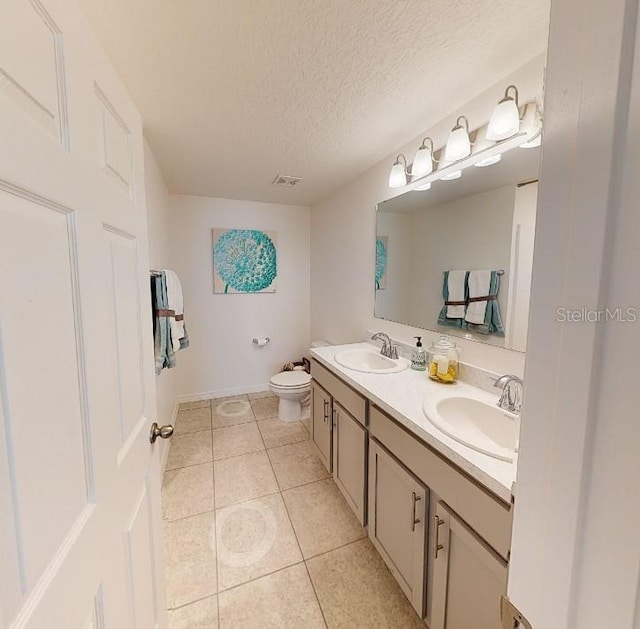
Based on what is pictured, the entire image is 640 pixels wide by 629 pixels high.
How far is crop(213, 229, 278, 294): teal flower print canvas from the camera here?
3.20 metres

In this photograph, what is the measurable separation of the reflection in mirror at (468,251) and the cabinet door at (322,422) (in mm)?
737

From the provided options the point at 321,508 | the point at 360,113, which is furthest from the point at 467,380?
the point at 360,113

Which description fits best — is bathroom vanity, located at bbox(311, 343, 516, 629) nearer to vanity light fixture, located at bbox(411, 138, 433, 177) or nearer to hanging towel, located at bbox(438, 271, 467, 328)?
hanging towel, located at bbox(438, 271, 467, 328)

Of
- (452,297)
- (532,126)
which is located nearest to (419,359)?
(452,297)

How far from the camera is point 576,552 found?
34 centimetres

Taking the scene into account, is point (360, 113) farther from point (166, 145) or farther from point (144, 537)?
→ point (144, 537)

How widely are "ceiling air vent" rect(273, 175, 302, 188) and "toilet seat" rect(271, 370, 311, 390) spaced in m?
1.80

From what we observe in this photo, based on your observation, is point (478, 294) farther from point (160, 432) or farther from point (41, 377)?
point (41, 377)

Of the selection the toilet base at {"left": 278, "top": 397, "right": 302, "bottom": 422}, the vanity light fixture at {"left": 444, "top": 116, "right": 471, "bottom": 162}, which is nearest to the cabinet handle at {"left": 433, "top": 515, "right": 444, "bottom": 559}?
the vanity light fixture at {"left": 444, "top": 116, "right": 471, "bottom": 162}

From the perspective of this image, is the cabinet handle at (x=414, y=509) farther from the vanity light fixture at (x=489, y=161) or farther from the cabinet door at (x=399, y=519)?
the vanity light fixture at (x=489, y=161)

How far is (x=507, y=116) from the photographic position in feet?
4.04

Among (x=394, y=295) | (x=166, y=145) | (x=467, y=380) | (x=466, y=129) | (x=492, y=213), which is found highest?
(x=166, y=145)

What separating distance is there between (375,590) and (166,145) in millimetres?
2728

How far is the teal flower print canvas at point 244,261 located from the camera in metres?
3.20
